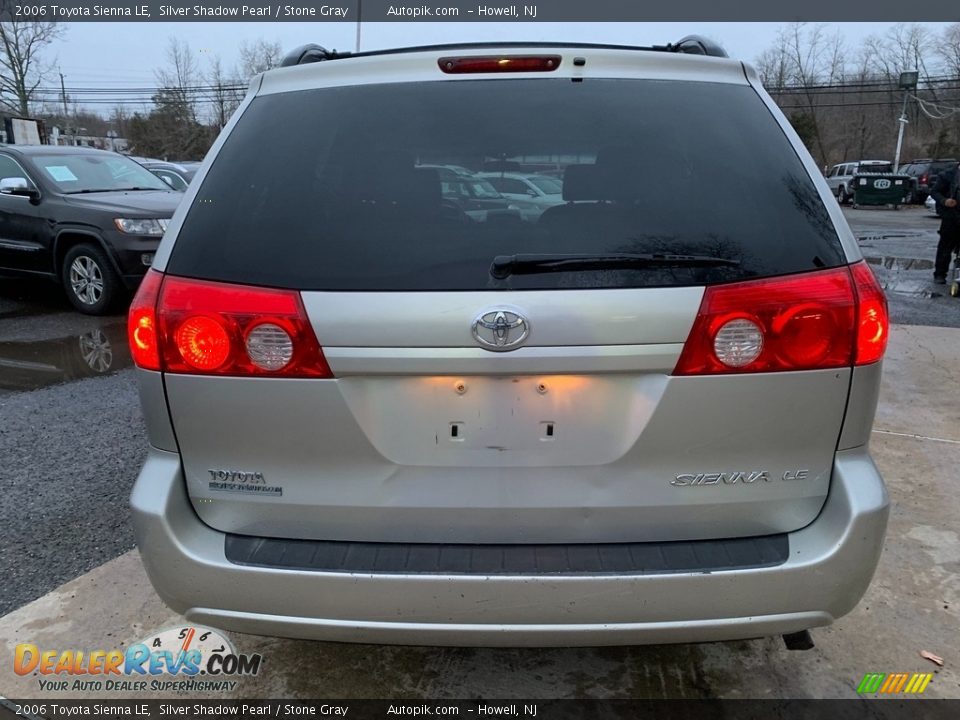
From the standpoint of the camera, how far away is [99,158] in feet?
Result: 28.8

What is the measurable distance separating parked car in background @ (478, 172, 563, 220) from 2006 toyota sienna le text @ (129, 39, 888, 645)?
0.08 m

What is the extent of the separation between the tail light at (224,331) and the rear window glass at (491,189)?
5 centimetres

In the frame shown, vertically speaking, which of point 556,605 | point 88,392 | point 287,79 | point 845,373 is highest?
point 287,79

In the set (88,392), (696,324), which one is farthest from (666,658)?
(88,392)

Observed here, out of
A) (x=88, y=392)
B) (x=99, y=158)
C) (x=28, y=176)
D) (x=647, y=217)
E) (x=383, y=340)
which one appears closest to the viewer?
(x=383, y=340)

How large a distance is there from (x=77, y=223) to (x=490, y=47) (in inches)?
274

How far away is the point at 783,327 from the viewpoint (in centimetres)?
168

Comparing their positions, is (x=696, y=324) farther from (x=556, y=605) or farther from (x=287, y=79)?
(x=287, y=79)

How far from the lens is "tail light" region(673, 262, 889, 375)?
5.44 feet

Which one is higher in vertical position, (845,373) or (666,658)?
(845,373)

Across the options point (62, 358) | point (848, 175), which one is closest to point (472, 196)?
point (62, 358)

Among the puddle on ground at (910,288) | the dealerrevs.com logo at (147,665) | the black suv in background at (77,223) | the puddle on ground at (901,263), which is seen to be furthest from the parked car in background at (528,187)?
the puddle on ground at (901,263)

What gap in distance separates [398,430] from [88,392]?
4422 millimetres

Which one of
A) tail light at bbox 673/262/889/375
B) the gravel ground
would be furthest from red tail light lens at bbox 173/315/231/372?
the gravel ground
